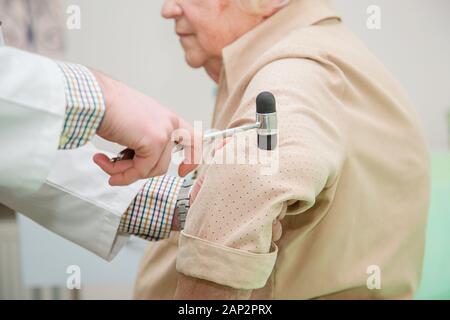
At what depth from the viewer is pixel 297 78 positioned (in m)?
0.87

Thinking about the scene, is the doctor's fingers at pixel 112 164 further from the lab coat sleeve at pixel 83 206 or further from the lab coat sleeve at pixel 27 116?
the lab coat sleeve at pixel 83 206

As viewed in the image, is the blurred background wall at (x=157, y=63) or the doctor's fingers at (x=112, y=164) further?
the blurred background wall at (x=157, y=63)

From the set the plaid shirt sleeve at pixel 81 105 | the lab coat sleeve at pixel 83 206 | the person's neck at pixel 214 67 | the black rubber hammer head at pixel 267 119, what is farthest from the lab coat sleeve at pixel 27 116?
the person's neck at pixel 214 67

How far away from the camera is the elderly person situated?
81cm

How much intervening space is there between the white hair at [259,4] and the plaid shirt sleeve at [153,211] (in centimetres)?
29

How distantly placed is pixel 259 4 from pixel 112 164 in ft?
1.39

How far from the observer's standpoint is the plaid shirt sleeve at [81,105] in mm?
698

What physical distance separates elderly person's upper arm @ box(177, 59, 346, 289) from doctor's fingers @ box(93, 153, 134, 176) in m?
0.12

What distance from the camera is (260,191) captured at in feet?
2.59

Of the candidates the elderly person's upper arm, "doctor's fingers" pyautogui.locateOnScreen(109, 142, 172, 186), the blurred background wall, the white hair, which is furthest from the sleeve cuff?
the blurred background wall

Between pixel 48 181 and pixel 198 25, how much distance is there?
1.11 feet

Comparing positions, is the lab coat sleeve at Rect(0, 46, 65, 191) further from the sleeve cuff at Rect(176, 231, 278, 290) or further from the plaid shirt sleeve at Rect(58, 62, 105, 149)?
the sleeve cuff at Rect(176, 231, 278, 290)

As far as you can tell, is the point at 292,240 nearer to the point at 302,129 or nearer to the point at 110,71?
the point at 302,129
